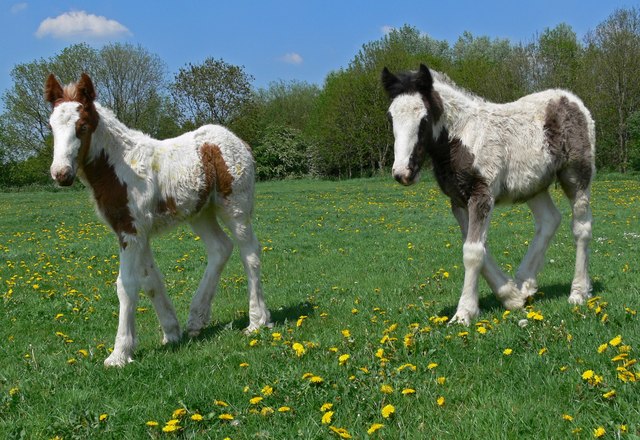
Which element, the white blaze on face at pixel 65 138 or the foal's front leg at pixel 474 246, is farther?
the foal's front leg at pixel 474 246

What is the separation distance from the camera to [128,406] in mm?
4648

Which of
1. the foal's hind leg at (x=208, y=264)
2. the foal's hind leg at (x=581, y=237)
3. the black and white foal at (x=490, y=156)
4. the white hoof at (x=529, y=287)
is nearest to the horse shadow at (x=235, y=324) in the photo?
the foal's hind leg at (x=208, y=264)

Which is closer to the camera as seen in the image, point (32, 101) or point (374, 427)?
point (374, 427)

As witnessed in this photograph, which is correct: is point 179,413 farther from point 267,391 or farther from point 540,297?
point 540,297

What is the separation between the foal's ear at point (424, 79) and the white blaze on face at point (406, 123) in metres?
0.11

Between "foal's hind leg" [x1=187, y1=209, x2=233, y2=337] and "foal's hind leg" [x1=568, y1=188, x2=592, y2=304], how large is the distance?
4339 mm

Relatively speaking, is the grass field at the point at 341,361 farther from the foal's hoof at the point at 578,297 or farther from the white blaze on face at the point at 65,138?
the white blaze on face at the point at 65,138

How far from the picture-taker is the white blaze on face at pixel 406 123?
603cm

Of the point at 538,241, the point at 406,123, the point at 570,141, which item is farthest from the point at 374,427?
the point at 570,141

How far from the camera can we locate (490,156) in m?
6.52

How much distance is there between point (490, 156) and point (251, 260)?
10.1ft

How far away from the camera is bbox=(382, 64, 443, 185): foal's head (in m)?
6.05

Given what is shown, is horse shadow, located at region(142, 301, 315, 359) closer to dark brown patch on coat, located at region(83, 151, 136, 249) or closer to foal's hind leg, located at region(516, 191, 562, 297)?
dark brown patch on coat, located at region(83, 151, 136, 249)

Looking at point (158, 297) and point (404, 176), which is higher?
point (404, 176)
